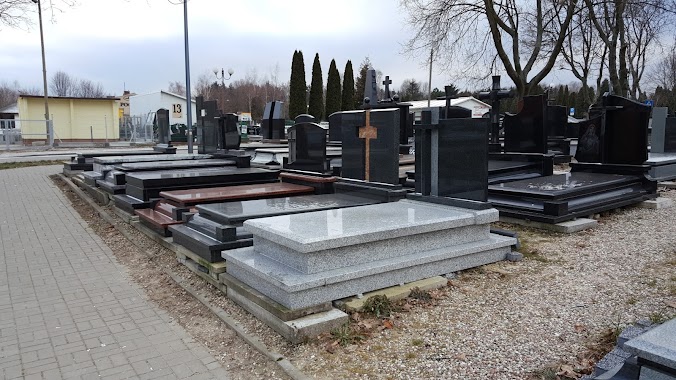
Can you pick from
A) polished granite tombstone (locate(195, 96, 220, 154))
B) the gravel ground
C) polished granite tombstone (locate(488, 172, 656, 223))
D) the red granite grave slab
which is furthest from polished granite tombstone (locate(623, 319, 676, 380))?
polished granite tombstone (locate(195, 96, 220, 154))

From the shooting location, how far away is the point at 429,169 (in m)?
6.73

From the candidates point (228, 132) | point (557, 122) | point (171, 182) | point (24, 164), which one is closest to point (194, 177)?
point (171, 182)

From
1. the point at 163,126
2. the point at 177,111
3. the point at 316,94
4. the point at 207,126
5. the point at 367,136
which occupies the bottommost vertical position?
the point at 367,136

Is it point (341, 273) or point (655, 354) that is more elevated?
point (655, 354)

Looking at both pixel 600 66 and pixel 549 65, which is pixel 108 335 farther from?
pixel 600 66

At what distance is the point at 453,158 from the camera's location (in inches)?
253

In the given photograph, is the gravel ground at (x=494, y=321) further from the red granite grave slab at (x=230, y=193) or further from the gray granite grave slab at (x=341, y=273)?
the red granite grave slab at (x=230, y=193)

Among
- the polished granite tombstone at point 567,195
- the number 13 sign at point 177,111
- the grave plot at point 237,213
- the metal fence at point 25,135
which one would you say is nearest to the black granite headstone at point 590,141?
the polished granite tombstone at point 567,195

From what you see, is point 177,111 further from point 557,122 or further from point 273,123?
point 557,122

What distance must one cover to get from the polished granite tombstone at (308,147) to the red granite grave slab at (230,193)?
66 cm

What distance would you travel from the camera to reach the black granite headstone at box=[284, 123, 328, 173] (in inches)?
370

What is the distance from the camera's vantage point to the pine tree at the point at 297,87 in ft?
144

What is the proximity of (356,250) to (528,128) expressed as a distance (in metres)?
8.26

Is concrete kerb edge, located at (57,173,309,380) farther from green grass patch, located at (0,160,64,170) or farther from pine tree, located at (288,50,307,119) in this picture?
pine tree, located at (288,50,307,119)
